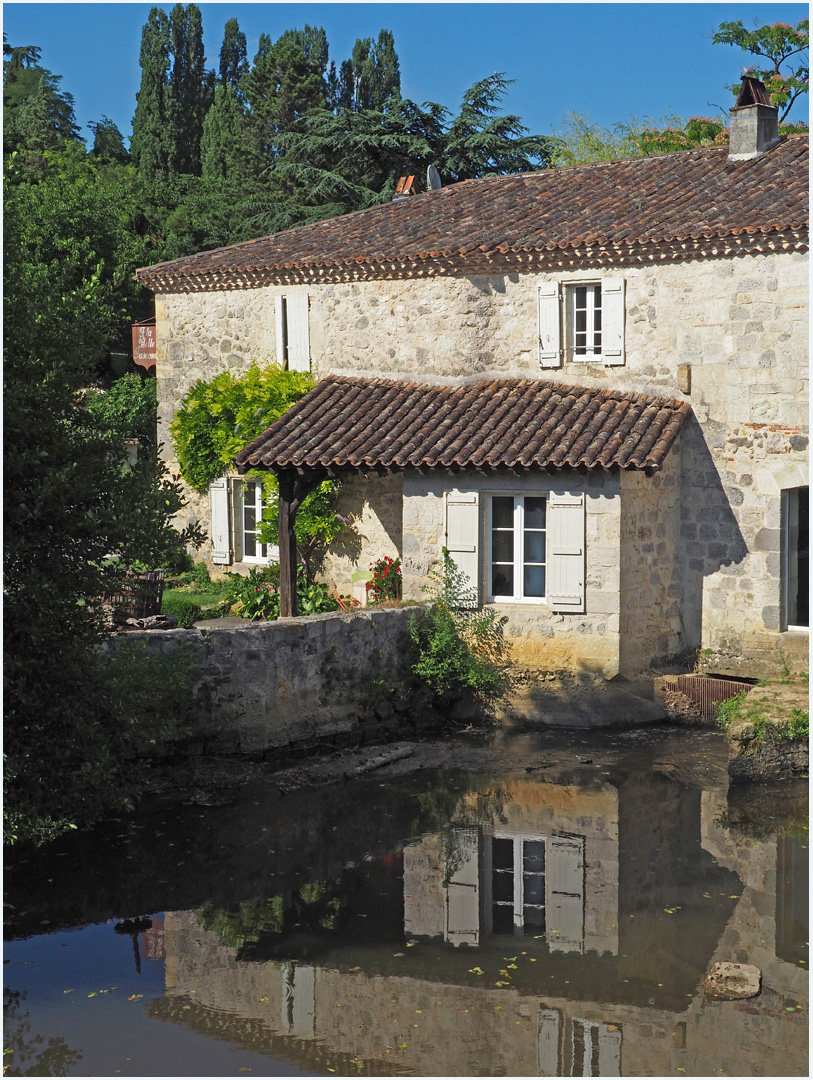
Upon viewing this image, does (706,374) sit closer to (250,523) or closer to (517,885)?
(250,523)

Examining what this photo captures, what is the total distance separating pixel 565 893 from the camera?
9281 millimetres

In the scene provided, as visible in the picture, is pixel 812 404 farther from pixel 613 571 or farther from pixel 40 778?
pixel 40 778

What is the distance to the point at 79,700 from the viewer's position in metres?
8.49

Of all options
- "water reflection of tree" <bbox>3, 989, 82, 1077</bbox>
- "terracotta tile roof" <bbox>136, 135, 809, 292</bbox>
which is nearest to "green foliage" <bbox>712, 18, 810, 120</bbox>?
"terracotta tile roof" <bbox>136, 135, 809, 292</bbox>

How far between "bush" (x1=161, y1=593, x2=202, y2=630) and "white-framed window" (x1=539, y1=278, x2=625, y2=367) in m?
5.89

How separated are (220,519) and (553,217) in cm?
676

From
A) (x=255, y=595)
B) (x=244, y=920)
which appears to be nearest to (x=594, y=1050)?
(x=244, y=920)

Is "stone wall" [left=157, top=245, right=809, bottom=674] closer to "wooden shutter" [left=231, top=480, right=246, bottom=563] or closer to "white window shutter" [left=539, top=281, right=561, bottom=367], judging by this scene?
"white window shutter" [left=539, top=281, right=561, bottom=367]

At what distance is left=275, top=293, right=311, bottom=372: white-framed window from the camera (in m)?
17.3

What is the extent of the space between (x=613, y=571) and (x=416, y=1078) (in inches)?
316

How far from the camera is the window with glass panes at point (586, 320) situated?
15.4 m

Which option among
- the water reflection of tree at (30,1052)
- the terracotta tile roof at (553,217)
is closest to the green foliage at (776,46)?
the terracotta tile roof at (553,217)

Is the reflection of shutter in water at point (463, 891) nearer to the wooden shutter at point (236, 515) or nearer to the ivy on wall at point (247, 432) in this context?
the ivy on wall at point (247, 432)

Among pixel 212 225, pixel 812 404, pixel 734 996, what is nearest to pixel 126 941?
pixel 734 996
